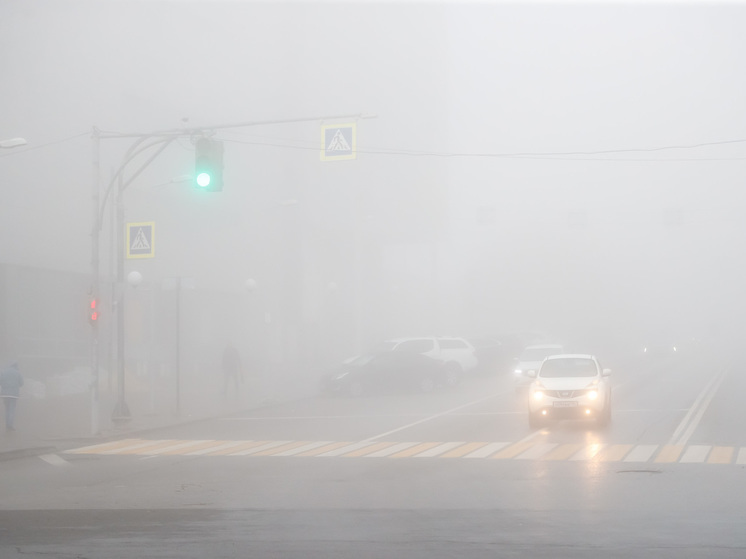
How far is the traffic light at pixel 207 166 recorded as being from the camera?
53.8ft

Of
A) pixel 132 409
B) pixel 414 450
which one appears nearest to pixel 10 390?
pixel 132 409

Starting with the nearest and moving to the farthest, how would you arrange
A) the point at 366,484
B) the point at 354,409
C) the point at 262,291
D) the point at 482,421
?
the point at 366,484 → the point at 482,421 → the point at 354,409 → the point at 262,291

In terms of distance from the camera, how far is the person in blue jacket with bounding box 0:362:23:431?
65.6ft

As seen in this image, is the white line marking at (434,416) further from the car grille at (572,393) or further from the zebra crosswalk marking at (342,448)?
the car grille at (572,393)

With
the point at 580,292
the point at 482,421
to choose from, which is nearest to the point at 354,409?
the point at 482,421

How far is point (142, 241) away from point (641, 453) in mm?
13220

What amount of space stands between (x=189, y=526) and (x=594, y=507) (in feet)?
15.2

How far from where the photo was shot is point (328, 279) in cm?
5766

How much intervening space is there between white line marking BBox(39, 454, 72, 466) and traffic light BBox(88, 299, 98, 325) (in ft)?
13.5

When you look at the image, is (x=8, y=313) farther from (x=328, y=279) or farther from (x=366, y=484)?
(x=328, y=279)

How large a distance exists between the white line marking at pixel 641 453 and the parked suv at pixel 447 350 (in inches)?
692

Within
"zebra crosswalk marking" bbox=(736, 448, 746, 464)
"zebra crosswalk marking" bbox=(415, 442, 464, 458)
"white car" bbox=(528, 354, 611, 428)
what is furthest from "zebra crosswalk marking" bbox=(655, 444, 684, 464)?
"zebra crosswalk marking" bbox=(415, 442, 464, 458)

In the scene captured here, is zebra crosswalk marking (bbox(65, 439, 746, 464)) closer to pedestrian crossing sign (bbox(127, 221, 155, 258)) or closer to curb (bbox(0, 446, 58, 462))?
curb (bbox(0, 446, 58, 462))

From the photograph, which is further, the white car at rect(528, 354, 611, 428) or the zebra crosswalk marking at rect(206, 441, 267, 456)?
the white car at rect(528, 354, 611, 428)
